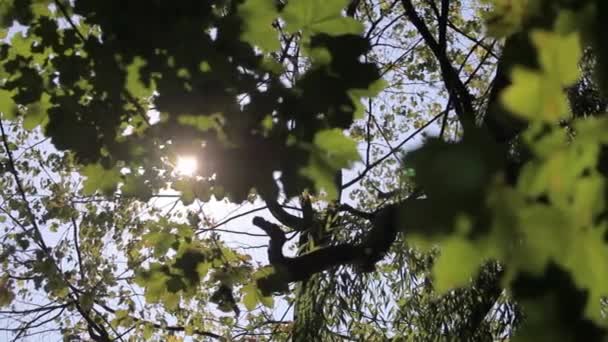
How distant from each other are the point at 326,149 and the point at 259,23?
451 millimetres

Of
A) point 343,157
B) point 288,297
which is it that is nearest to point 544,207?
point 343,157

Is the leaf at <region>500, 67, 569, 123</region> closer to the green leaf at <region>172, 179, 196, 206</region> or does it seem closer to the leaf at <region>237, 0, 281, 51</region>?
the leaf at <region>237, 0, 281, 51</region>

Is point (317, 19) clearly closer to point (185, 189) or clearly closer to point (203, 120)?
point (203, 120)

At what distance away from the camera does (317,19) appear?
5.03 feet

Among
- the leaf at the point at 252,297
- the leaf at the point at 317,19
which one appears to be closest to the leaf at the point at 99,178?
the leaf at the point at 252,297

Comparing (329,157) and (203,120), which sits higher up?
(203,120)

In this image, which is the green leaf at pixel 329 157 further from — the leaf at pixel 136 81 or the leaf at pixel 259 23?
the leaf at pixel 136 81

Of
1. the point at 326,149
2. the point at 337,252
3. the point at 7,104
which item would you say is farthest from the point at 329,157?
the point at 337,252

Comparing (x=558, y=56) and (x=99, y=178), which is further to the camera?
(x=99, y=178)

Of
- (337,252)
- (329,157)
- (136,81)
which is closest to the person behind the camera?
(329,157)

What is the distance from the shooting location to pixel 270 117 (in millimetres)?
1700

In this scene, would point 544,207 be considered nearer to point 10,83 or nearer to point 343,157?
point 343,157

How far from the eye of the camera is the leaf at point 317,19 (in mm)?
1494

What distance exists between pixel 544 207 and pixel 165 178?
1902 mm
